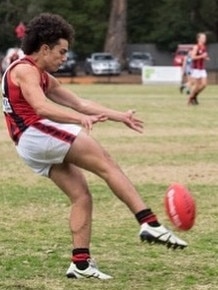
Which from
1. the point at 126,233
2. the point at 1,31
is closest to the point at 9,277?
the point at 126,233

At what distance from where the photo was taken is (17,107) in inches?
277

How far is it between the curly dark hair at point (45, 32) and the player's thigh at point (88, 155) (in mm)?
704

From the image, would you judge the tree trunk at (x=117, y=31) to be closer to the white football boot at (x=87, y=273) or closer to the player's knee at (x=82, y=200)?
the player's knee at (x=82, y=200)

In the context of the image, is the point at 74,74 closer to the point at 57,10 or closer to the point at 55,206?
the point at 57,10

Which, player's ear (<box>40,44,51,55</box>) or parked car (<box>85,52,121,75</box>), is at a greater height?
player's ear (<box>40,44,51,55</box>)

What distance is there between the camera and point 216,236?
28.7ft

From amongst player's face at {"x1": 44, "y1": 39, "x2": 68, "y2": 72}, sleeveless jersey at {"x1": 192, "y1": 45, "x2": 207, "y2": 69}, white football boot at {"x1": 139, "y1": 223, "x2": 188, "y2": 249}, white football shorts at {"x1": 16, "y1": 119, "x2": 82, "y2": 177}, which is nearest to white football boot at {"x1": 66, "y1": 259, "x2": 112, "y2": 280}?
white football boot at {"x1": 139, "y1": 223, "x2": 188, "y2": 249}

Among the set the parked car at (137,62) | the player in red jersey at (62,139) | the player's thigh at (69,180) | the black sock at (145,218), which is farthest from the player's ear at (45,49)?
the parked car at (137,62)

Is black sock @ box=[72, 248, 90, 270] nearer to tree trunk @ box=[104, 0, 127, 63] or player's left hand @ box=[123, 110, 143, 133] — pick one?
player's left hand @ box=[123, 110, 143, 133]

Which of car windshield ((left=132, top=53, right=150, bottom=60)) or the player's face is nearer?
the player's face

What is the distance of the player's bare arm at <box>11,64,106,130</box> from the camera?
22.3 feet

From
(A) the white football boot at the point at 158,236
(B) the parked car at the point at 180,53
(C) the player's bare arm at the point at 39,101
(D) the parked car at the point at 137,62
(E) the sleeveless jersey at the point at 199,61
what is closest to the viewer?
(C) the player's bare arm at the point at 39,101

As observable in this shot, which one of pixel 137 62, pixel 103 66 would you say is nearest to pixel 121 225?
pixel 103 66

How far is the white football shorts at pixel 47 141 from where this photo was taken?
696cm
